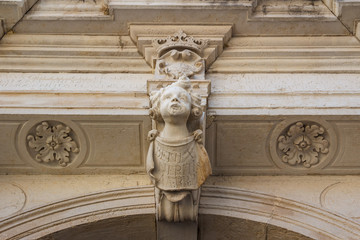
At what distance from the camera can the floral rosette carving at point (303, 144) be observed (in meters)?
3.83

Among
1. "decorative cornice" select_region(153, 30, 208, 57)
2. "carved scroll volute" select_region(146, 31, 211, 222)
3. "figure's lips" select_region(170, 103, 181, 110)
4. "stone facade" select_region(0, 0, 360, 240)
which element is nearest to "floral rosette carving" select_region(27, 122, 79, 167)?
"stone facade" select_region(0, 0, 360, 240)

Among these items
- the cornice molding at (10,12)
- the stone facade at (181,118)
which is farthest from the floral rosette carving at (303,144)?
the cornice molding at (10,12)

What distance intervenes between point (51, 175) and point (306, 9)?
2.79 meters

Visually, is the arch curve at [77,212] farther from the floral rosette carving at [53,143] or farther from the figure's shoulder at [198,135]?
the figure's shoulder at [198,135]

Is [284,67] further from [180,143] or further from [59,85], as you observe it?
[59,85]

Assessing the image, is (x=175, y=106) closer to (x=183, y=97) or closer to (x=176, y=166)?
(x=183, y=97)

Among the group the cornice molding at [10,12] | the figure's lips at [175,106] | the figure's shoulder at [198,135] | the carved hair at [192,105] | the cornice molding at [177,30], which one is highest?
the cornice molding at [10,12]

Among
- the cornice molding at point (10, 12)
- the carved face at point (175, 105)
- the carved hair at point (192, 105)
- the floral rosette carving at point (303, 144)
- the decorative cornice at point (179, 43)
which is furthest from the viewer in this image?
the cornice molding at point (10, 12)

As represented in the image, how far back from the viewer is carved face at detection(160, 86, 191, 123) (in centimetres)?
325

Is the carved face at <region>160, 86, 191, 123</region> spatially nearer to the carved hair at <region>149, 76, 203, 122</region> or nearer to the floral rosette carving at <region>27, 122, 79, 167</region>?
the carved hair at <region>149, 76, 203, 122</region>

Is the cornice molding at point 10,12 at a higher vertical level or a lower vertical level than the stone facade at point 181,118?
higher

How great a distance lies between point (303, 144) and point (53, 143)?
198 cm

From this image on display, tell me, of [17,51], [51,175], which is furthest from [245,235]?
[17,51]

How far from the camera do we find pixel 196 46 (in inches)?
174
